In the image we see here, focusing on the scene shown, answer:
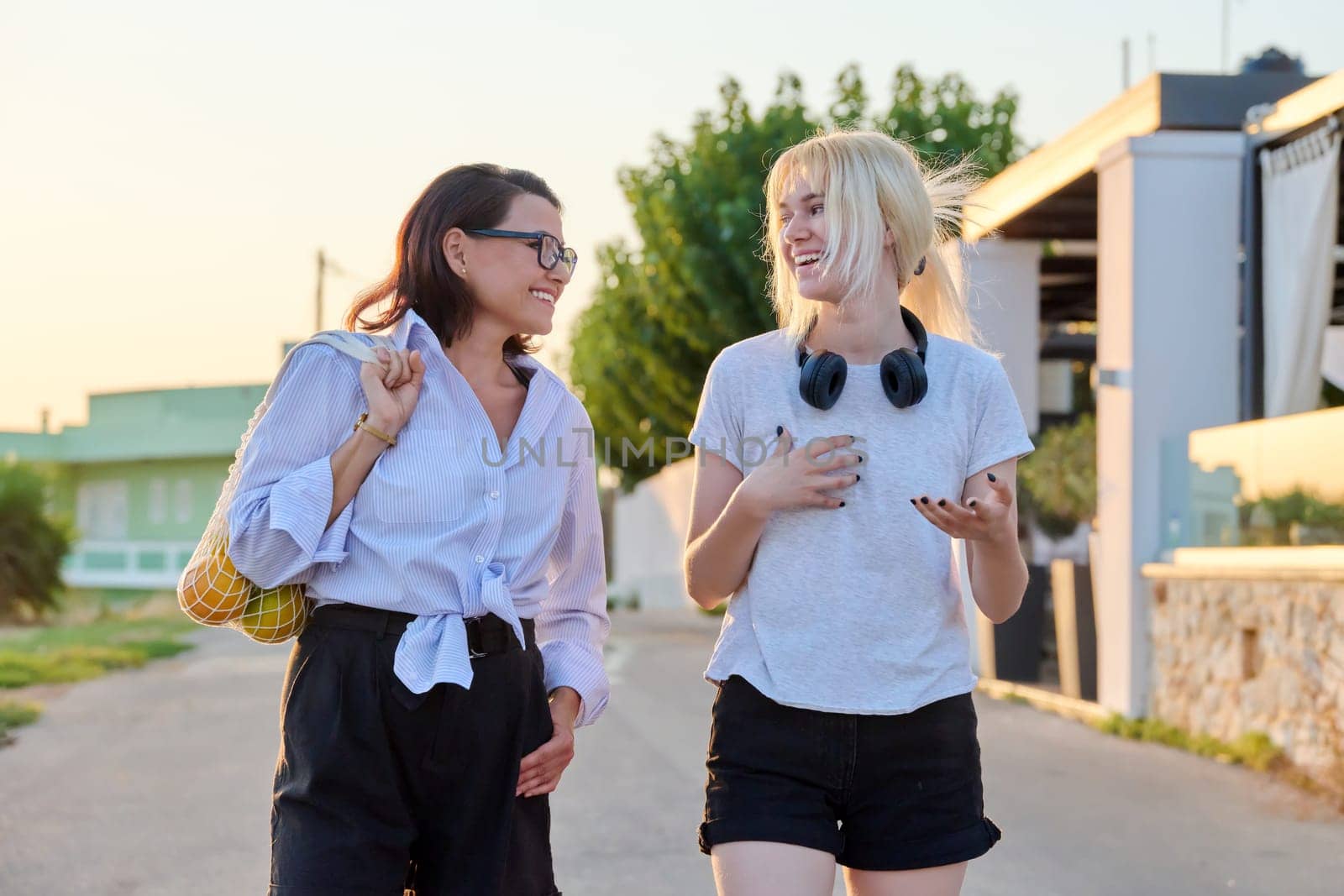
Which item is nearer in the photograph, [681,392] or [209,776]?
[209,776]

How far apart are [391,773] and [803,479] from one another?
2.84 ft

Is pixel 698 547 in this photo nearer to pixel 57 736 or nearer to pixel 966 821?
pixel 966 821

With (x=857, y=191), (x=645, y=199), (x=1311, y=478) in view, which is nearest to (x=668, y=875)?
(x=857, y=191)

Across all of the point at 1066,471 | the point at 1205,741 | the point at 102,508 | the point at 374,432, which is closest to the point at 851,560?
the point at 374,432

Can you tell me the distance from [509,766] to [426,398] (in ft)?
2.22

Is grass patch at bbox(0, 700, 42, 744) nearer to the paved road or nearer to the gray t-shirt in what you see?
the paved road

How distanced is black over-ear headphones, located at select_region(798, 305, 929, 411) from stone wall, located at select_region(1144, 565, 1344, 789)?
5.68 metres

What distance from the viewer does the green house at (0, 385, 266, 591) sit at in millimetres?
46469

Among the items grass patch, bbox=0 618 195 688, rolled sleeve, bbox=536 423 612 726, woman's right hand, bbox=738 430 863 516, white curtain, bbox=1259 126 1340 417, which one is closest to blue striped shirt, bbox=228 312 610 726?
rolled sleeve, bbox=536 423 612 726

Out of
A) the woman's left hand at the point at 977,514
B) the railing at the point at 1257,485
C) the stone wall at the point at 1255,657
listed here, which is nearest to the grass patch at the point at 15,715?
the stone wall at the point at 1255,657

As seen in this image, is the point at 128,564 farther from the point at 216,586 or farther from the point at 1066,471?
the point at 216,586

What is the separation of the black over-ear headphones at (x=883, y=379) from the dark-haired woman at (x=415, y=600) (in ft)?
1.76

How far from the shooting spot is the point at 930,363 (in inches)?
116

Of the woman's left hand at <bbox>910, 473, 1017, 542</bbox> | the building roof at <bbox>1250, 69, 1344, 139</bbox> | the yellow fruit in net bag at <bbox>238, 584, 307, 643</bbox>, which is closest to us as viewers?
the woman's left hand at <bbox>910, 473, 1017, 542</bbox>
